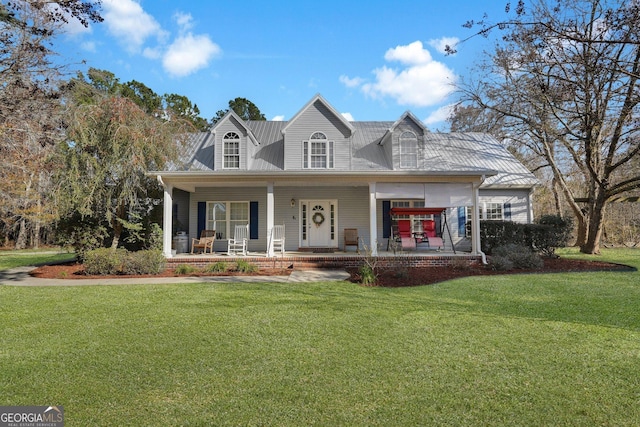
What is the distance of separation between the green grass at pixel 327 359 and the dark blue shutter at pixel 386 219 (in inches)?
300

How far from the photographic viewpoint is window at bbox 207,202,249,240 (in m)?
14.5

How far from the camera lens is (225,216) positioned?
1455 centimetres

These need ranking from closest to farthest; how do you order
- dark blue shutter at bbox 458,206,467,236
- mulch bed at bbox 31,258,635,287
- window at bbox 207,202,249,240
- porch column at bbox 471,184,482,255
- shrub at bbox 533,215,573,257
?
1. mulch bed at bbox 31,258,635,287
2. porch column at bbox 471,184,482,255
3. shrub at bbox 533,215,573,257
4. window at bbox 207,202,249,240
5. dark blue shutter at bbox 458,206,467,236

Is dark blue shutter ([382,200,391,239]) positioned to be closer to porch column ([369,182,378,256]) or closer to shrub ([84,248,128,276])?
porch column ([369,182,378,256])

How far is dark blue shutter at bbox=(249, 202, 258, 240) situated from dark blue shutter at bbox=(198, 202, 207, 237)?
1.86m

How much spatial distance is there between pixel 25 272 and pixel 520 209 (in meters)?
18.6

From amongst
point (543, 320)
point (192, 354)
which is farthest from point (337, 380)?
point (543, 320)

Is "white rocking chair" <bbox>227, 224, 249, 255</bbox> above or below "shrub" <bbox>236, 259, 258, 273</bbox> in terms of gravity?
above

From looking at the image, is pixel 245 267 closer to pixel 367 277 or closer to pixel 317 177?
pixel 317 177

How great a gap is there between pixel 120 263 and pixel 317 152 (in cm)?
802

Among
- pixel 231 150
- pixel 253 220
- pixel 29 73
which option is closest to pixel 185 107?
pixel 231 150

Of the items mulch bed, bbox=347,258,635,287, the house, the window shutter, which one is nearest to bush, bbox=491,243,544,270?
mulch bed, bbox=347,258,635,287

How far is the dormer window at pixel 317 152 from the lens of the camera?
1423 centimetres

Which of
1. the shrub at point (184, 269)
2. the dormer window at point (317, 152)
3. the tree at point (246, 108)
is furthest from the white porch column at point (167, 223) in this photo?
the tree at point (246, 108)
